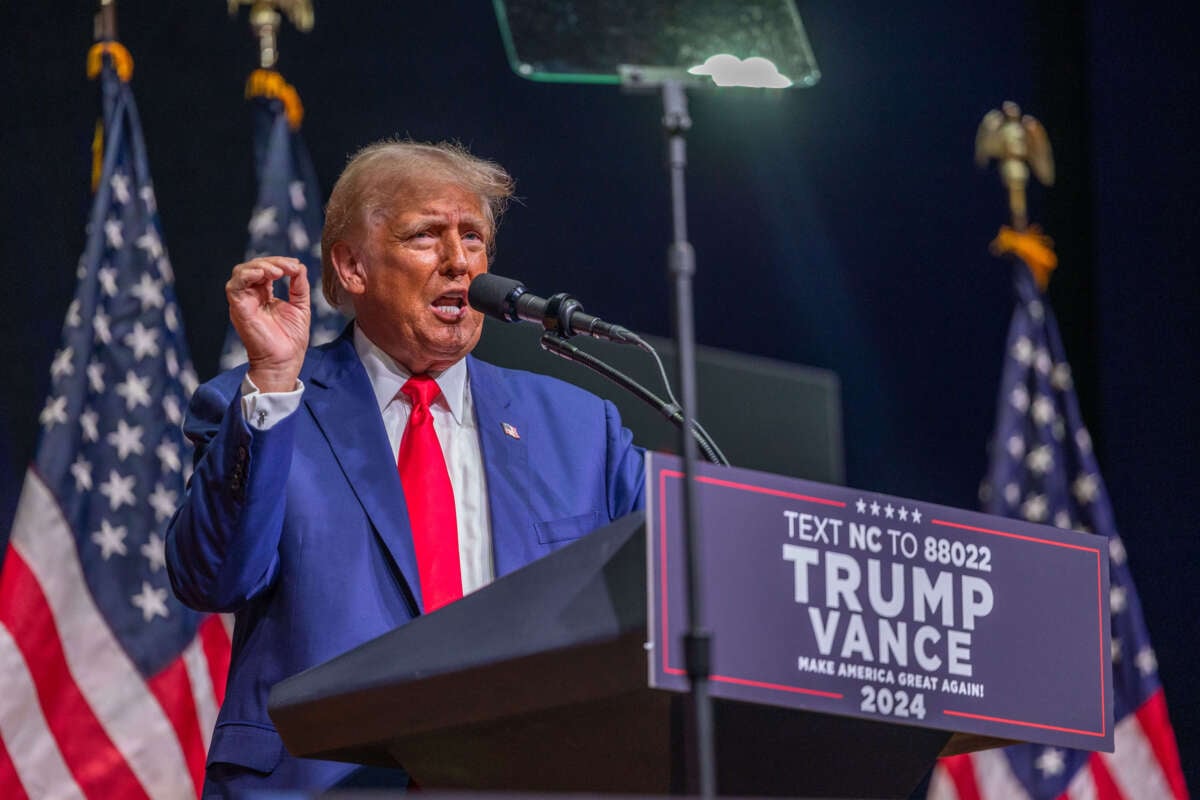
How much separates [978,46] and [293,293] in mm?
3360

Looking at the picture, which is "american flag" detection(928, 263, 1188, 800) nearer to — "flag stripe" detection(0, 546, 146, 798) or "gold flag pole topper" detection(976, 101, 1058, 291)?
"gold flag pole topper" detection(976, 101, 1058, 291)

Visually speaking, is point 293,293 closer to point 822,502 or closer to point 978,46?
point 822,502

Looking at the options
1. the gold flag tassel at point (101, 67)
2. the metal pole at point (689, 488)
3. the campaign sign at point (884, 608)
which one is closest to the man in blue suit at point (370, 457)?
the metal pole at point (689, 488)

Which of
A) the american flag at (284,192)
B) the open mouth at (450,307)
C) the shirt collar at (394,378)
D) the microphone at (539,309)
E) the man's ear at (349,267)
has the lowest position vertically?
the microphone at (539,309)

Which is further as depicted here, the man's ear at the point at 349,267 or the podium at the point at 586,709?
the man's ear at the point at 349,267

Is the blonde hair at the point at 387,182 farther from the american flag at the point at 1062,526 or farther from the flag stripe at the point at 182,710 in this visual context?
the american flag at the point at 1062,526

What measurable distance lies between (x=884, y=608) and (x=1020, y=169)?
138 inches

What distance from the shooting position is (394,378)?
8.27 ft

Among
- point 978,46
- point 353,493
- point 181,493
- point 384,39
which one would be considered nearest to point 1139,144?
point 978,46

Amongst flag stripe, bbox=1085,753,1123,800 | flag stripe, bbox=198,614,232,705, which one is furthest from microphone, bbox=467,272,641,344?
flag stripe, bbox=1085,753,1123,800

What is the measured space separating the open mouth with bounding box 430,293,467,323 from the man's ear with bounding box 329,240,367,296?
147 millimetres

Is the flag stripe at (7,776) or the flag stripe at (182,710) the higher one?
the flag stripe at (182,710)

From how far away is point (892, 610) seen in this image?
5.00 feet

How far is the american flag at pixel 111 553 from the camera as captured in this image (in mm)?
3553
